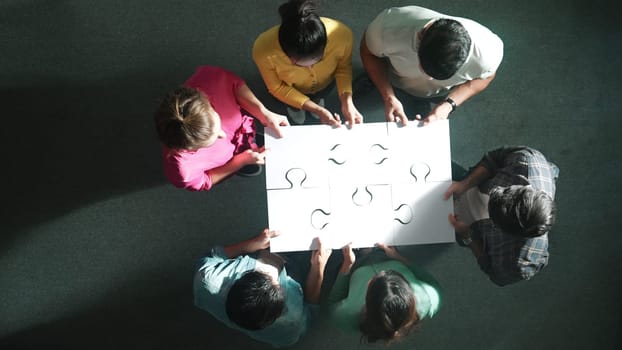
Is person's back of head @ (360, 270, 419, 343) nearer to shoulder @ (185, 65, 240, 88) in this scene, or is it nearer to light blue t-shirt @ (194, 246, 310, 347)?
light blue t-shirt @ (194, 246, 310, 347)

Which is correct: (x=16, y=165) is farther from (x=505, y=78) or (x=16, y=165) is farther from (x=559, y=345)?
(x=559, y=345)

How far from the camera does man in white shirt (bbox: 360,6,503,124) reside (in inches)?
51.8

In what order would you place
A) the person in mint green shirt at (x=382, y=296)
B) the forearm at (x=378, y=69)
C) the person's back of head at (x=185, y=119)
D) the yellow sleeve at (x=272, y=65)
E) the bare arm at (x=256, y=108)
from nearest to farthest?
the person's back of head at (x=185, y=119) < the person in mint green shirt at (x=382, y=296) < the yellow sleeve at (x=272, y=65) < the bare arm at (x=256, y=108) < the forearm at (x=378, y=69)

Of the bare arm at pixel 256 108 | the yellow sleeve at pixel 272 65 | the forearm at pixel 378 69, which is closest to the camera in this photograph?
the yellow sleeve at pixel 272 65

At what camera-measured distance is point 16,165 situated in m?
2.09

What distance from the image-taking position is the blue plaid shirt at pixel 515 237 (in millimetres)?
1504

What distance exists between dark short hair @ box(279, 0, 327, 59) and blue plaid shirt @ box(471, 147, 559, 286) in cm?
83

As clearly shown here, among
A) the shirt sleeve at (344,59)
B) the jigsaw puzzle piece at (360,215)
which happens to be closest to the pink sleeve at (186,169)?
the jigsaw puzzle piece at (360,215)

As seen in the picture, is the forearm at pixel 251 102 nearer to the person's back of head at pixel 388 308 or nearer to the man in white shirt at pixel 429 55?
the man in white shirt at pixel 429 55

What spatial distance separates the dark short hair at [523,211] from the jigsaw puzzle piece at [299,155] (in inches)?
24.0

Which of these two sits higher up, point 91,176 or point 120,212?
point 91,176

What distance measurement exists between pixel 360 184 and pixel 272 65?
0.54 metres

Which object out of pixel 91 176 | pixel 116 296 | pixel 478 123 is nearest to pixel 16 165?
pixel 91 176

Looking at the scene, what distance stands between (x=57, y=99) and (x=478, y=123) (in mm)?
2045
